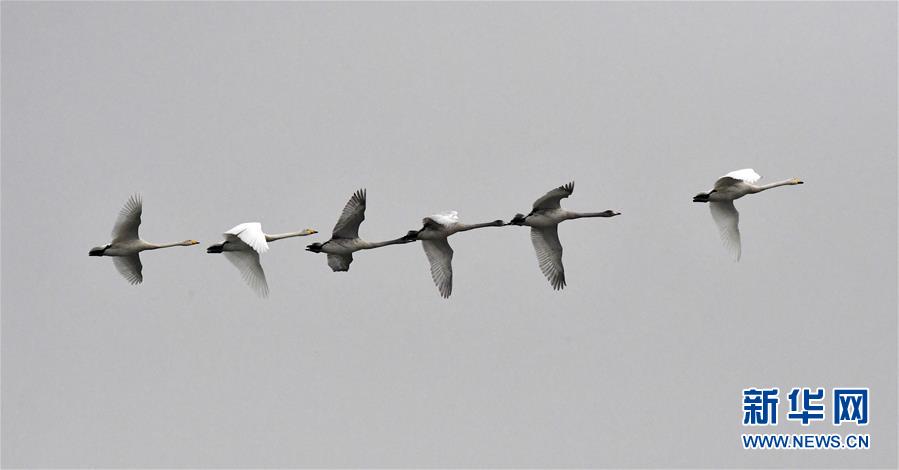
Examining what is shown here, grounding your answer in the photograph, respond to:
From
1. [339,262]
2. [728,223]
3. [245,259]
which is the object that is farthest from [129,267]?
[728,223]

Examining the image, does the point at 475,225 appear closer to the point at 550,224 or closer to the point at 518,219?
the point at 518,219

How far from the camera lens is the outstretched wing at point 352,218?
66.1m

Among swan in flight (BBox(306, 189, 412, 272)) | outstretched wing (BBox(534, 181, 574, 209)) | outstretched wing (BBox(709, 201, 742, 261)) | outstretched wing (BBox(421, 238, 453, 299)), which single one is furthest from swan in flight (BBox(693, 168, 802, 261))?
swan in flight (BBox(306, 189, 412, 272))

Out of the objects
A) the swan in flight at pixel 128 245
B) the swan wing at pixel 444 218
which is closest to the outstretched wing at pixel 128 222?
the swan in flight at pixel 128 245

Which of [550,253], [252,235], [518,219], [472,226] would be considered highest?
[518,219]

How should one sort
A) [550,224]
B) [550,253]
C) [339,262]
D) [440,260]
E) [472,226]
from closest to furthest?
[550,224]
[472,226]
[440,260]
[550,253]
[339,262]

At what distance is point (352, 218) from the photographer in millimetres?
66875

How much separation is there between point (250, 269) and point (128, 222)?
427 centimetres

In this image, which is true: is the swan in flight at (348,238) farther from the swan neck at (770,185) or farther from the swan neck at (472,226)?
the swan neck at (770,185)

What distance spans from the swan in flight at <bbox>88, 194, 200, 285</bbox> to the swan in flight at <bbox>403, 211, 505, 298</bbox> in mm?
8376

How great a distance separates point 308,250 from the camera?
6856 centimetres

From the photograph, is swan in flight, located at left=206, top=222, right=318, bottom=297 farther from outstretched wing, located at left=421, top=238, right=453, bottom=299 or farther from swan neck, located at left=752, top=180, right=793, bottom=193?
swan neck, located at left=752, top=180, right=793, bottom=193

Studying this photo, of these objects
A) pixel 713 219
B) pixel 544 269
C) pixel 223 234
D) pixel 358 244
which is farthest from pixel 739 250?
pixel 223 234

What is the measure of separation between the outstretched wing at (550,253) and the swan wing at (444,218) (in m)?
2.84
